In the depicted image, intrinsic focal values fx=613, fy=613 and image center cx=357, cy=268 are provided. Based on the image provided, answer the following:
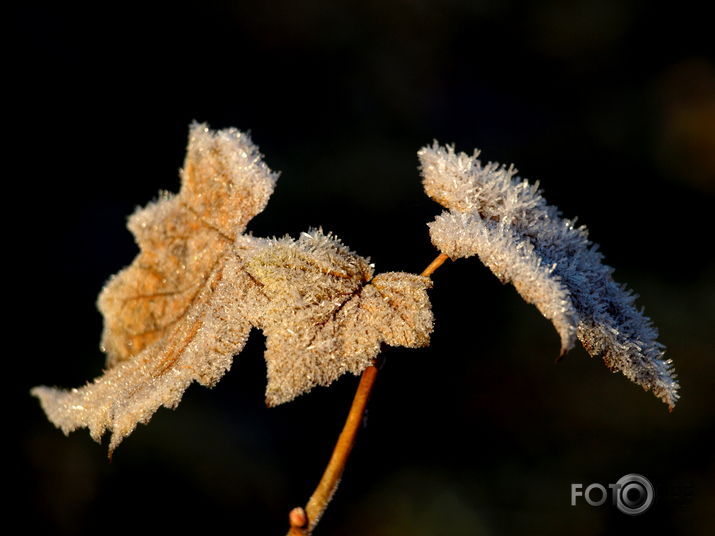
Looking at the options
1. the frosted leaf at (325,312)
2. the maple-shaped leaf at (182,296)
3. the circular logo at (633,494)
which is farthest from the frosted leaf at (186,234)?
the circular logo at (633,494)

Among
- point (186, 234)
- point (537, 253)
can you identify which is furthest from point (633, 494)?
point (186, 234)

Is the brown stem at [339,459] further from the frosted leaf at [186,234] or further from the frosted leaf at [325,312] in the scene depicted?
the frosted leaf at [186,234]

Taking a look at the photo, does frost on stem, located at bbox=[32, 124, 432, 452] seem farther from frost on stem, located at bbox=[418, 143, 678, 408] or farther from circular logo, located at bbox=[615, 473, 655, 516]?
circular logo, located at bbox=[615, 473, 655, 516]

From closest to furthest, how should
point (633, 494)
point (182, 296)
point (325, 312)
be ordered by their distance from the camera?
1. point (325, 312)
2. point (182, 296)
3. point (633, 494)

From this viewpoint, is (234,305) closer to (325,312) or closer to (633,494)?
(325,312)

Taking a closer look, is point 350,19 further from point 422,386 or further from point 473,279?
point 422,386

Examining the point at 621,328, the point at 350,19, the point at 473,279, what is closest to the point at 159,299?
the point at 621,328

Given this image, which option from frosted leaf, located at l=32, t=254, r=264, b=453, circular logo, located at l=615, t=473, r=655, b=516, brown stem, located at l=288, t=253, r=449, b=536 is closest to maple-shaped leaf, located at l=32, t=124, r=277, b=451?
frosted leaf, located at l=32, t=254, r=264, b=453
